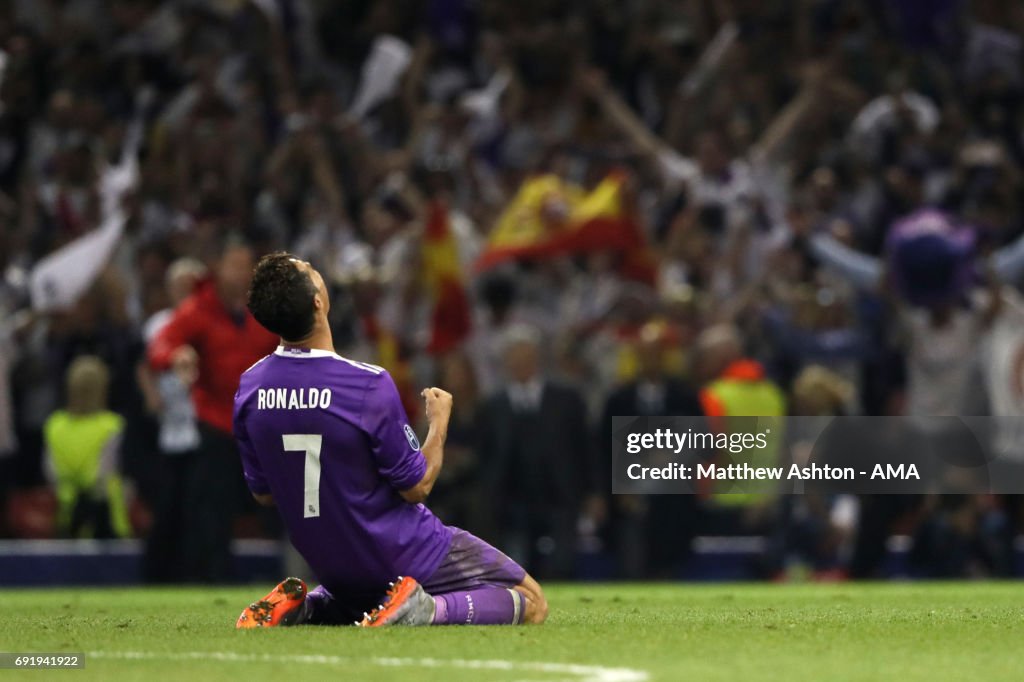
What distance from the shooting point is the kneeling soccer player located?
846 centimetres

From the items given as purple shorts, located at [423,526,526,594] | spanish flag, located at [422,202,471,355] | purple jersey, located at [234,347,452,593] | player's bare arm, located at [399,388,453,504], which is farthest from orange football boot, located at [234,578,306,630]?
spanish flag, located at [422,202,471,355]

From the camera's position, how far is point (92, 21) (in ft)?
64.9

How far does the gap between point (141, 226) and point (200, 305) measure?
3814 millimetres

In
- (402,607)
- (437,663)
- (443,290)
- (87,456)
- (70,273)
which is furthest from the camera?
(443,290)

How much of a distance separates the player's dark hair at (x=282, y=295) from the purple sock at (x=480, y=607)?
1359 mm

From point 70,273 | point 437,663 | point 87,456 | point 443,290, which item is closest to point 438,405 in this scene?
point 437,663

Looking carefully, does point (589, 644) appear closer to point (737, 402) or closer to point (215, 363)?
point (215, 363)

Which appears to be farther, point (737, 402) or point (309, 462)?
point (737, 402)

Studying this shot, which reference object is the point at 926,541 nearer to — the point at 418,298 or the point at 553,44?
the point at 418,298

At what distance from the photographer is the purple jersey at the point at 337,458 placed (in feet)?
27.8

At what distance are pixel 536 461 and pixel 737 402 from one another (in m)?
1.67

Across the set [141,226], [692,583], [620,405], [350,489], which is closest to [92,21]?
[141,226]

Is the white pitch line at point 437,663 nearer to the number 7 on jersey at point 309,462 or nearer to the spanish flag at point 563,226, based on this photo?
the number 7 on jersey at point 309,462

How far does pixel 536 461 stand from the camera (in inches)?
636
